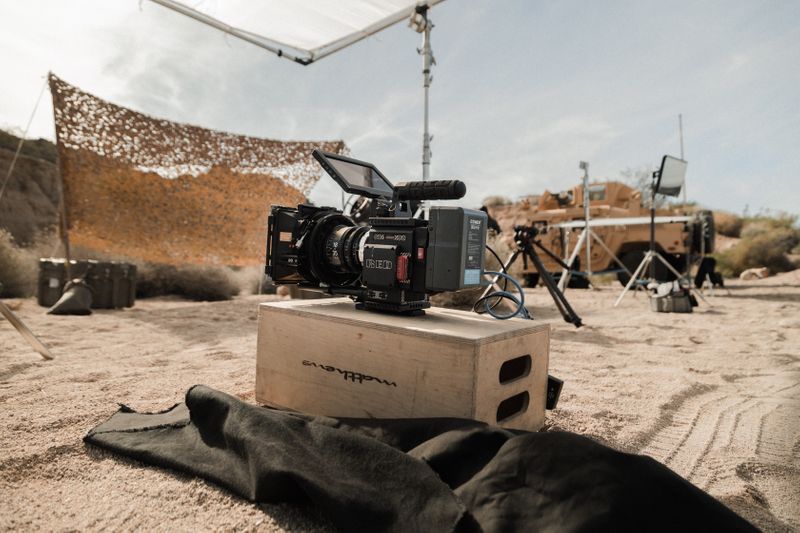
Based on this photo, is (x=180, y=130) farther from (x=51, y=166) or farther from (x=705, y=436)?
(x=51, y=166)

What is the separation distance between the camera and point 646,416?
5.49 ft

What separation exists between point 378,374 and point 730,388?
5.97ft

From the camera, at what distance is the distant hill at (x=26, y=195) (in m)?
11.3

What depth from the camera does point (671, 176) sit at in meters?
5.26

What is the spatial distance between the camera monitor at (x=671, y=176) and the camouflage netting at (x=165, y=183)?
396 cm

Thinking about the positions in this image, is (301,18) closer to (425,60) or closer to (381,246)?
(425,60)

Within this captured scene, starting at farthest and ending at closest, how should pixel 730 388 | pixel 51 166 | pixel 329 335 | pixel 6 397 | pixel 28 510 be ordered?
1. pixel 51 166
2. pixel 730 388
3. pixel 6 397
4. pixel 329 335
5. pixel 28 510

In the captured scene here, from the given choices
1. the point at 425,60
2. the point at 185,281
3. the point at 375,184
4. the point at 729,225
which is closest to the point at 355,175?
the point at 375,184

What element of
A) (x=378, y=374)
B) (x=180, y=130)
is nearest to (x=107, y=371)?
(x=378, y=374)

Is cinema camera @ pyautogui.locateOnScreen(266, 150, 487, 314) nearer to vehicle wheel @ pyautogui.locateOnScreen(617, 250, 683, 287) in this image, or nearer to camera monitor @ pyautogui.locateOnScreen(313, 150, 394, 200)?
camera monitor @ pyautogui.locateOnScreen(313, 150, 394, 200)

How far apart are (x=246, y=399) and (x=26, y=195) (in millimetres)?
14109

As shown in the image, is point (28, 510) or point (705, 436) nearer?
point (28, 510)

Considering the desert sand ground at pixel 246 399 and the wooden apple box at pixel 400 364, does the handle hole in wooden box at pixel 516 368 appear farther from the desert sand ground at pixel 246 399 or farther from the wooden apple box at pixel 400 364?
the desert sand ground at pixel 246 399

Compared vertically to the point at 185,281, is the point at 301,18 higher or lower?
higher
